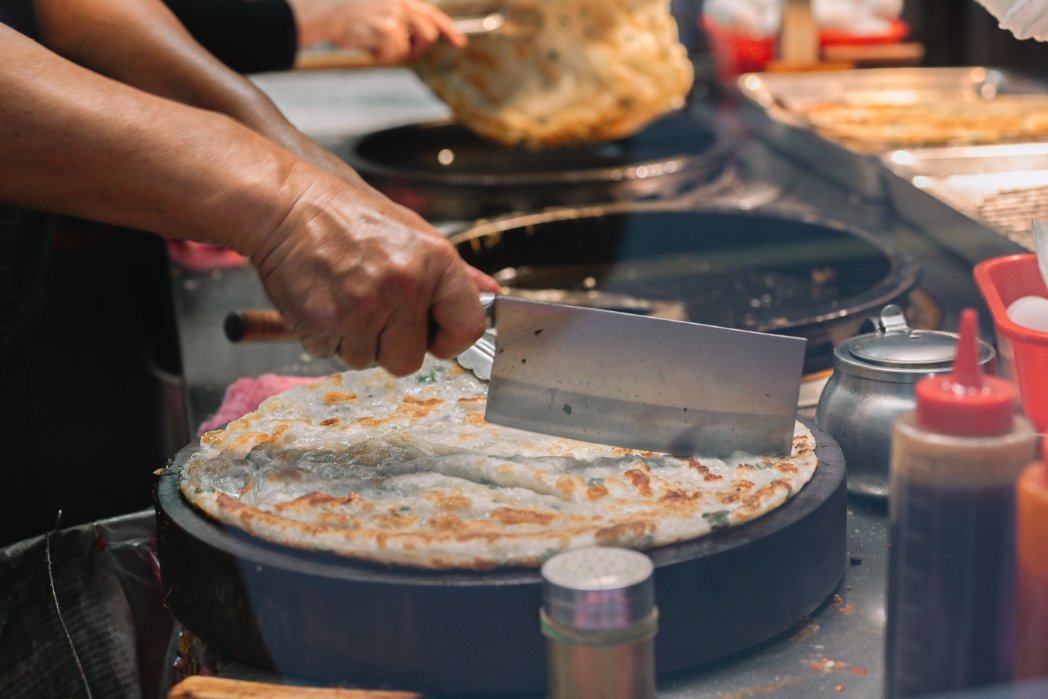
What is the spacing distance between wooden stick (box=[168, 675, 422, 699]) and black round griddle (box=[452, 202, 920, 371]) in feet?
3.72

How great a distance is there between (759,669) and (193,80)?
1.13 meters

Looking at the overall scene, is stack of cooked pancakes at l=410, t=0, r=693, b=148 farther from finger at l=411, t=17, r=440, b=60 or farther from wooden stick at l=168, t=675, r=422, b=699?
wooden stick at l=168, t=675, r=422, b=699

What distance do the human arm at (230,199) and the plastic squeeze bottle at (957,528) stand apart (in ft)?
1.72

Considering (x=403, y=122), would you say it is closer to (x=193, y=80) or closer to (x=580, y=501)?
(x=193, y=80)

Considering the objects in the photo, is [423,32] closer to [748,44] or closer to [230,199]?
[748,44]

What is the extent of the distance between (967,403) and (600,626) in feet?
0.93

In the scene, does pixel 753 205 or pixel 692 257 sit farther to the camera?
pixel 753 205

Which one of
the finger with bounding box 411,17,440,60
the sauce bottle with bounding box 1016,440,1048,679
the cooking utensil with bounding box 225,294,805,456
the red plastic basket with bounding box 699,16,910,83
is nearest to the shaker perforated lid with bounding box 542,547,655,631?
the sauce bottle with bounding box 1016,440,1048,679

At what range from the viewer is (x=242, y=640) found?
3.52 feet

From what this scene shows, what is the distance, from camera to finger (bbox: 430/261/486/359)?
1164mm

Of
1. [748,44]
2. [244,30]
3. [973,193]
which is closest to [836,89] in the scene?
[748,44]

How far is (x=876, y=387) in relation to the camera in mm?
1270

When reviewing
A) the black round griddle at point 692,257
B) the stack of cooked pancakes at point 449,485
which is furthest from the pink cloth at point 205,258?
the stack of cooked pancakes at point 449,485

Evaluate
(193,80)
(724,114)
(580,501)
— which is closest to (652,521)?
(580,501)
